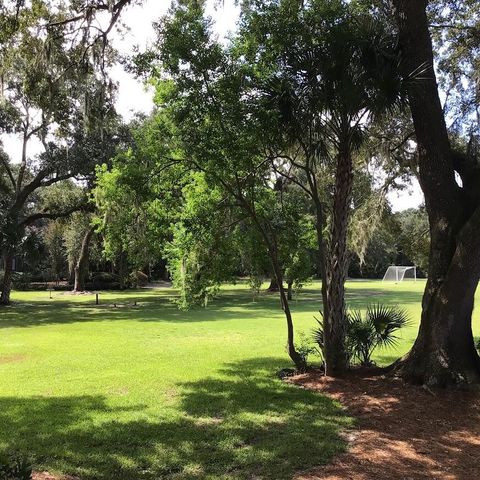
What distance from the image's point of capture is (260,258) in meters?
13.4

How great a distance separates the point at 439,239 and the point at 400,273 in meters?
48.9

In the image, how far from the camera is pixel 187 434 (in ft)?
19.5

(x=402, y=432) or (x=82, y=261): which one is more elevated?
(x=82, y=261)

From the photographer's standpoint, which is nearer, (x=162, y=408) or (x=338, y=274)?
(x=162, y=408)

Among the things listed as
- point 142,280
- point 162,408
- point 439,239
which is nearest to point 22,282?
point 142,280

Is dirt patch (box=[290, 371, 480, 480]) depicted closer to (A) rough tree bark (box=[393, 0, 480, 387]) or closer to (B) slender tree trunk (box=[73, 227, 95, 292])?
(A) rough tree bark (box=[393, 0, 480, 387])

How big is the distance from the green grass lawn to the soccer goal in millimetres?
40377

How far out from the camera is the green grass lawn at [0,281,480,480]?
511 centimetres

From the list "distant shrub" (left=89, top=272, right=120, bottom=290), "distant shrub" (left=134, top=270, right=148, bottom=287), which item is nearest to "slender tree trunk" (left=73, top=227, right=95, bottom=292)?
"distant shrub" (left=89, top=272, right=120, bottom=290)

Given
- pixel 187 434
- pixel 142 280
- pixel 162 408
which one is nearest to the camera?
pixel 187 434

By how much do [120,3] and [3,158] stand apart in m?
19.9

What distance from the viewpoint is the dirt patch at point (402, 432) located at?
481cm

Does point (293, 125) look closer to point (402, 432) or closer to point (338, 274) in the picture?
point (338, 274)

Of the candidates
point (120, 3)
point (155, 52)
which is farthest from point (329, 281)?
point (120, 3)
